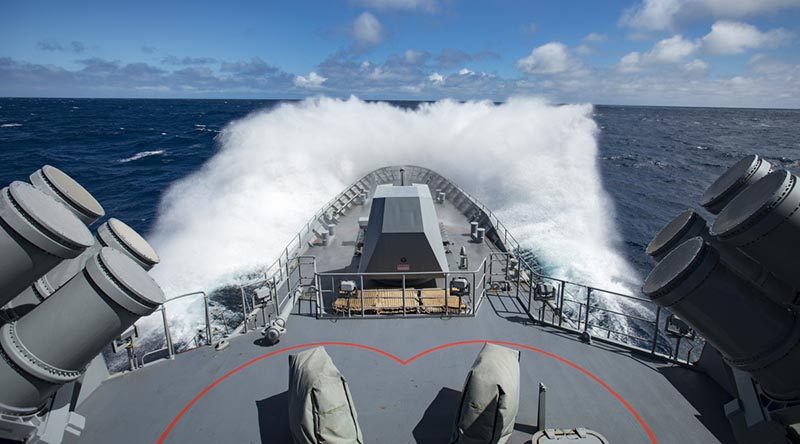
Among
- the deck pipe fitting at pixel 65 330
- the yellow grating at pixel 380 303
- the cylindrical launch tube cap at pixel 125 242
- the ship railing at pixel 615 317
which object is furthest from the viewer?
the ship railing at pixel 615 317

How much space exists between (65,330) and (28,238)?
1.17 meters

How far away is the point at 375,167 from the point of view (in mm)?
44188

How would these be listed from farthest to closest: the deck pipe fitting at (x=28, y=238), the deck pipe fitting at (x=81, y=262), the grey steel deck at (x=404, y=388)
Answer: the grey steel deck at (x=404, y=388), the deck pipe fitting at (x=81, y=262), the deck pipe fitting at (x=28, y=238)

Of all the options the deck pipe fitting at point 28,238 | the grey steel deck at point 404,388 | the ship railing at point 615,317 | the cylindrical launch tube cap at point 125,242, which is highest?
the deck pipe fitting at point 28,238

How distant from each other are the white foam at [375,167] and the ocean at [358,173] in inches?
6.3

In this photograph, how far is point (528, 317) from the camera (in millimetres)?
9938

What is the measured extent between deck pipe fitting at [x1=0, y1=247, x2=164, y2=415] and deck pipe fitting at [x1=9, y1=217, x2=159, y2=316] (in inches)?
20.2

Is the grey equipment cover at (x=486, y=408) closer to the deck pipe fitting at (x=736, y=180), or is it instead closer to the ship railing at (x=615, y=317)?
the deck pipe fitting at (x=736, y=180)

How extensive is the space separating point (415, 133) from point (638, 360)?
1842 inches

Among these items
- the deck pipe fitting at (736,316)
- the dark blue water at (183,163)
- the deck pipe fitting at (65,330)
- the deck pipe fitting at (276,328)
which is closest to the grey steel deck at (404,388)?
the deck pipe fitting at (276,328)

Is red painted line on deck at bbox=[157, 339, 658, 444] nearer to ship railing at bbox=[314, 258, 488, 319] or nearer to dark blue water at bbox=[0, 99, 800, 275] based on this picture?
ship railing at bbox=[314, 258, 488, 319]

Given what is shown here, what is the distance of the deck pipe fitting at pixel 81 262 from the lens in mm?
5120

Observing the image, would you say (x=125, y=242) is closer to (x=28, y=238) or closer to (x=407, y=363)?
(x=28, y=238)

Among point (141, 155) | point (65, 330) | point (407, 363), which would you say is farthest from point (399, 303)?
point (141, 155)
